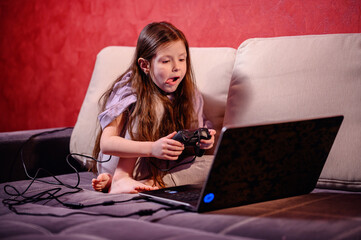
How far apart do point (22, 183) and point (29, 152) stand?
26 cm

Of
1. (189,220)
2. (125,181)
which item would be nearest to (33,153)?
(125,181)

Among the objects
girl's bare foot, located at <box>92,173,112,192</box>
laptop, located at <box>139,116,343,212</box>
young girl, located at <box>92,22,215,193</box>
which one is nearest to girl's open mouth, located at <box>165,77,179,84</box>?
young girl, located at <box>92,22,215,193</box>

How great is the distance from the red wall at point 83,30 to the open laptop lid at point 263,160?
0.74 metres

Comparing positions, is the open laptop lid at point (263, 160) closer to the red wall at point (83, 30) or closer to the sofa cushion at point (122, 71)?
the sofa cushion at point (122, 71)

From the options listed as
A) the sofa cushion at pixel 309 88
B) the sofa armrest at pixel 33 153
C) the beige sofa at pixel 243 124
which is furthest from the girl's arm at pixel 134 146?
the sofa armrest at pixel 33 153

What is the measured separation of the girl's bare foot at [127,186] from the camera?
125 centimetres

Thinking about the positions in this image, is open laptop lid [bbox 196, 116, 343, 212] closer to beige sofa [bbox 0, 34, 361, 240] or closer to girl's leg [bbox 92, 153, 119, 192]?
beige sofa [bbox 0, 34, 361, 240]

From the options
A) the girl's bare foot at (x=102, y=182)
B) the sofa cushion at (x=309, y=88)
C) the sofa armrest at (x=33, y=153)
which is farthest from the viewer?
the sofa armrest at (x=33, y=153)

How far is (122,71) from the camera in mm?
1678

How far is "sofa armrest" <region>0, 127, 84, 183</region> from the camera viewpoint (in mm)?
1567

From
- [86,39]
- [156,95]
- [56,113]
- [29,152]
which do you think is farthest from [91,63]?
[156,95]

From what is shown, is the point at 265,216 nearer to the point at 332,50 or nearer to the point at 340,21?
the point at 332,50

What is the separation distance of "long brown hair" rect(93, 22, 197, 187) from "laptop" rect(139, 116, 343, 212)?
37cm

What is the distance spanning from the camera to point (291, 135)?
91 cm
